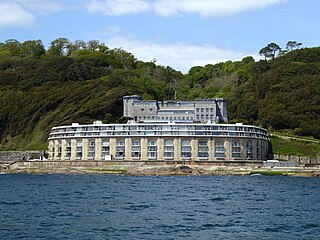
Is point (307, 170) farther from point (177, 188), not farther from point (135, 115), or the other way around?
point (135, 115)

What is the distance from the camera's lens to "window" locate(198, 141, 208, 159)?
5300 inches

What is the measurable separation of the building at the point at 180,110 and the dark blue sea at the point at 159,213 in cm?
9633

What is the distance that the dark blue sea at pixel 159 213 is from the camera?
154 ft

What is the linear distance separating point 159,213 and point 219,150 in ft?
262

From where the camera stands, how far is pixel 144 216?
5491 centimetres

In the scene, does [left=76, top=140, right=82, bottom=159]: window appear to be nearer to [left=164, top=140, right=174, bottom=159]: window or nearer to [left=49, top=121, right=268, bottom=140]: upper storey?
[left=49, top=121, right=268, bottom=140]: upper storey

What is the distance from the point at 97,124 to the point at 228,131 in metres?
30.1

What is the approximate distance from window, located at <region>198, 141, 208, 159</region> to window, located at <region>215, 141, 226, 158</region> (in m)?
2.25

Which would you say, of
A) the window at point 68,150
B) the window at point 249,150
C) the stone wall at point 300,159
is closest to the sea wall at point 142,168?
the window at point 68,150

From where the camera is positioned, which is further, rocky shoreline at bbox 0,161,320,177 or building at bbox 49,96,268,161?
building at bbox 49,96,268,161

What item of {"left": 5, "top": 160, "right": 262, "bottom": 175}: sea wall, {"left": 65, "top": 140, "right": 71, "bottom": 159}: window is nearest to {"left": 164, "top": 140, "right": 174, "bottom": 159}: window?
{"left": 5, "top": 160, "right": 262, "bottom": 175}: sea wall

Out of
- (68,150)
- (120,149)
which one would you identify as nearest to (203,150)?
(120,149)

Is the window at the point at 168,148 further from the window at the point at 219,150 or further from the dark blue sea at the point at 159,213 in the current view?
the dark blue sea at the point at 159,213

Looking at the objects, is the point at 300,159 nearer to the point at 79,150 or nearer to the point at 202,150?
the point at 202,150
